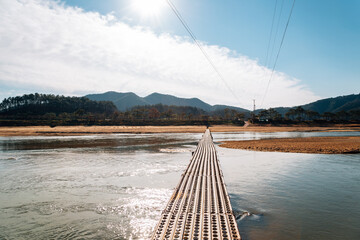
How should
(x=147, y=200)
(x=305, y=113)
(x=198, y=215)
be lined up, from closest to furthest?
1. (x=198, y=215)
2. (x=147, y=200)
3. (x=305, y=113)

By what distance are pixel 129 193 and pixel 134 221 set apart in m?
3.46

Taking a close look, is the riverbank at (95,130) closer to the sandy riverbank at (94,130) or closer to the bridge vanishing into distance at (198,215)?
the sandy riverbank at (94,130)

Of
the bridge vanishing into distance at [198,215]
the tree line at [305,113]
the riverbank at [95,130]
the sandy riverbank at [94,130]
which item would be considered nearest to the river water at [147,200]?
the bridge vanishing into distance at [198,215]

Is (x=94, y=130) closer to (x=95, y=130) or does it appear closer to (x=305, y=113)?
(x=95, y=130)

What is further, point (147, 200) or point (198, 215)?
point (147, 200)

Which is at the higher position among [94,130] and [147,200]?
[94,130]

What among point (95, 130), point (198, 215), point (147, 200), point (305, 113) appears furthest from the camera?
point (305, 113)

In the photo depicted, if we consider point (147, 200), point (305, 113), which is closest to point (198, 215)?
point (147, 200)

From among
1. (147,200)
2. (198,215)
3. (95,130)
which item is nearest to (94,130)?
(95,130)

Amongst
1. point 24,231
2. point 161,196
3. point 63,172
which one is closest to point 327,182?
point 161,196

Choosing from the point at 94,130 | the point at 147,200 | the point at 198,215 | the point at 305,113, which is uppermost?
the point at 305,113

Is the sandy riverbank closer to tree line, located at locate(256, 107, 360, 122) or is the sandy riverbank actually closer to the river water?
the river water

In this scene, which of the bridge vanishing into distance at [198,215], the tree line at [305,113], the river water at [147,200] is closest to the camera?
the bridge vanishing into distance at [198,215]

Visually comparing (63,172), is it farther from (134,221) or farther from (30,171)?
(134,221)
